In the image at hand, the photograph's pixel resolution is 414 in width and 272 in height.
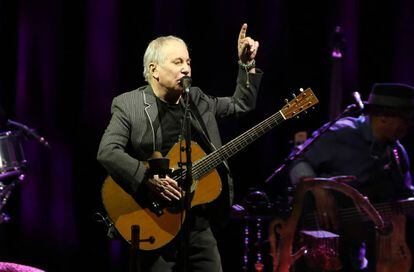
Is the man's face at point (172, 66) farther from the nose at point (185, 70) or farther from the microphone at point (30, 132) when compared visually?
the microphone at point (30, 132)

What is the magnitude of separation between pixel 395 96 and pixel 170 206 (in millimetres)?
2150

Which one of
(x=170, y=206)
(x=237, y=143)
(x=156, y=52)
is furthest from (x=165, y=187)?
(x=156, y=52)

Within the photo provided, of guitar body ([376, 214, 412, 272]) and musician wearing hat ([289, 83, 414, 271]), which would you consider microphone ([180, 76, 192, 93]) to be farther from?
guitar body ([376, 214, 412, 272])

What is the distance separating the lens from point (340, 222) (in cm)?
476

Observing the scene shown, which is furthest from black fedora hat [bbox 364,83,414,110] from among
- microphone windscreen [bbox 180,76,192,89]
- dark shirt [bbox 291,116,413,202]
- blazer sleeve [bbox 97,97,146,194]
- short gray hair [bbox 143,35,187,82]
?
blazer sleeve [bbox 97,97,146,194]

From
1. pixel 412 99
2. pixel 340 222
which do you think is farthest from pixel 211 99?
pixel 412 99

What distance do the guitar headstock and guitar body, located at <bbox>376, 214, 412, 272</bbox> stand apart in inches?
50.0

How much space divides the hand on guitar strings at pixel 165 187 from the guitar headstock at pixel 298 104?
0.82 m

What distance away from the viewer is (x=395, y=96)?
501 centimetres

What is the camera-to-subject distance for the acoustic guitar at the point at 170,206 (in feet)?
12.8

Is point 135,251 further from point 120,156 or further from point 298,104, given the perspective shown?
point 298,104

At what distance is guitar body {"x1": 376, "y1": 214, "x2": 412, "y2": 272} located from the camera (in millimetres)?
4703

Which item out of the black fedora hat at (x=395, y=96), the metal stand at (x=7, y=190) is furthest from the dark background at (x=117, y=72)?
the black fedora hat at (x=395, y=96)

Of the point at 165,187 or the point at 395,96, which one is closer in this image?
the point at 165,187
